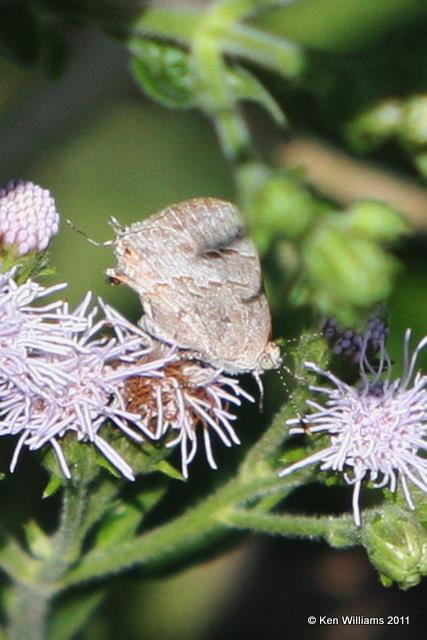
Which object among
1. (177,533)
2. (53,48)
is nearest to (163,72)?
(53,48)

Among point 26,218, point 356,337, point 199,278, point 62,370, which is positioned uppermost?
point 26,218

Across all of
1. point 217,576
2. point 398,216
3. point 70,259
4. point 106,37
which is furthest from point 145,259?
point 217,576

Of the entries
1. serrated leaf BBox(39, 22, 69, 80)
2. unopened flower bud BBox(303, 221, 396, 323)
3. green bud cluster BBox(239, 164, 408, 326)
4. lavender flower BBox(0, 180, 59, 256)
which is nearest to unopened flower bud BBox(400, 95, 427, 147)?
green bud cluster BBox(239, 164, 408, 326)

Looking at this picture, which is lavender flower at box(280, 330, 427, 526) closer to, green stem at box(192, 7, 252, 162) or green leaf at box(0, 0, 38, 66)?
green stem at box(192, 7, 252, 162)

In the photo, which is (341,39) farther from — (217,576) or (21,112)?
(217,576)

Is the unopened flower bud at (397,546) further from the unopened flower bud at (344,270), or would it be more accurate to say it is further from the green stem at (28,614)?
the green stem at (28,614)

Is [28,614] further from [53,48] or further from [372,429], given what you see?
[53,48]
